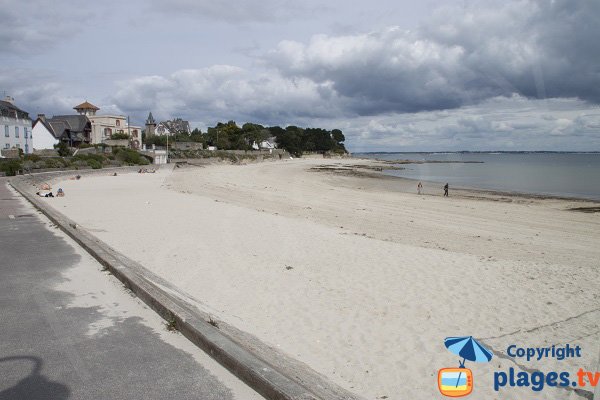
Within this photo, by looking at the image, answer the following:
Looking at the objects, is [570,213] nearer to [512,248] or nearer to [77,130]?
[512,248]

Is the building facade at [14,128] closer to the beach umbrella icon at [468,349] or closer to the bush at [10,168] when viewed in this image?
the bush at [10,168]

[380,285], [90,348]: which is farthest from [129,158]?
[90,348]

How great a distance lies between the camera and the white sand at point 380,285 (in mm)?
4883

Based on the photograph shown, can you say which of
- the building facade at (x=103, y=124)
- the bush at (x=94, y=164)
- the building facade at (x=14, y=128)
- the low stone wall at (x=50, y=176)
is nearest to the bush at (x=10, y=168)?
the low stone wall at (x=50, y=176)

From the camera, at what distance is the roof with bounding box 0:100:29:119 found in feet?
183

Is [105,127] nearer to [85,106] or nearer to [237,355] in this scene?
[85,106]

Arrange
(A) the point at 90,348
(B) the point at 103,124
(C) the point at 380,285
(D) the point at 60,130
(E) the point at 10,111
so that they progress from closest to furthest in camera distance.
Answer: (A) the point at 90,348 → (C) the point at 380,285 → (E) the point at 10,111 → (D) the point at 60,130 → (B) the point at 103,124

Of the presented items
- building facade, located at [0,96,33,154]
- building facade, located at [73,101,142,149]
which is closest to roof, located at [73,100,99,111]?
building facade, located at [73,101,142,149]

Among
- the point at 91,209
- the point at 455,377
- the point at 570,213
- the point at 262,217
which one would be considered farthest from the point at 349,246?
the point at 570,213

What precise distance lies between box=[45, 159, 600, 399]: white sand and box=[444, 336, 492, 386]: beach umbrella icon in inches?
4.9

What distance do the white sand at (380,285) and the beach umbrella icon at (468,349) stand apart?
0.41 feet

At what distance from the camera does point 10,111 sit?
57.0 metres

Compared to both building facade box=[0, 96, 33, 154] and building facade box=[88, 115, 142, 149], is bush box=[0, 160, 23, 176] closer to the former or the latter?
building facade box=[0, 96, 33, 154]

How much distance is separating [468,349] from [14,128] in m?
65.2
